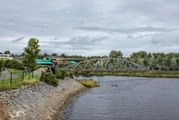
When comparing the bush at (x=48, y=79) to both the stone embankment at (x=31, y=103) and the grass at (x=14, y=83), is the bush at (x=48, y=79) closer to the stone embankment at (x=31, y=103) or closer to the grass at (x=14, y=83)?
the stone embankment at (x=31, y=103)

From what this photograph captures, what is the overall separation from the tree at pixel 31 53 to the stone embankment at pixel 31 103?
1062 centimetres

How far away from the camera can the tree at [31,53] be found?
84312 mm

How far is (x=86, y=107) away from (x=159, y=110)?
13671 mm

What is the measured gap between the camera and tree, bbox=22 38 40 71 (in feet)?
277

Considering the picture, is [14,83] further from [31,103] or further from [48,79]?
[48,79]

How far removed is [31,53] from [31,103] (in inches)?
1254

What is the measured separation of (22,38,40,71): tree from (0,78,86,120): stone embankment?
34.8 feet

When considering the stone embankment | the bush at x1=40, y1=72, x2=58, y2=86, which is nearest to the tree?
the bush at x1=40, y1=72, x2=58, y2=86

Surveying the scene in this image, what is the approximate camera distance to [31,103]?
5422cm

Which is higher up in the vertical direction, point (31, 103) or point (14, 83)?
point (14, 83)

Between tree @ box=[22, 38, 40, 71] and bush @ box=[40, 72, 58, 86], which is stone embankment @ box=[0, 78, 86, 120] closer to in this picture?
bush @ box=[40, 72, 58, 86]

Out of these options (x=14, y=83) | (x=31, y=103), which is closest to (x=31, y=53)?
(x=14, y=83)

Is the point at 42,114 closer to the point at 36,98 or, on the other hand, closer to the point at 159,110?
the point at 36,98

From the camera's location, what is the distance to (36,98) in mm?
59719
